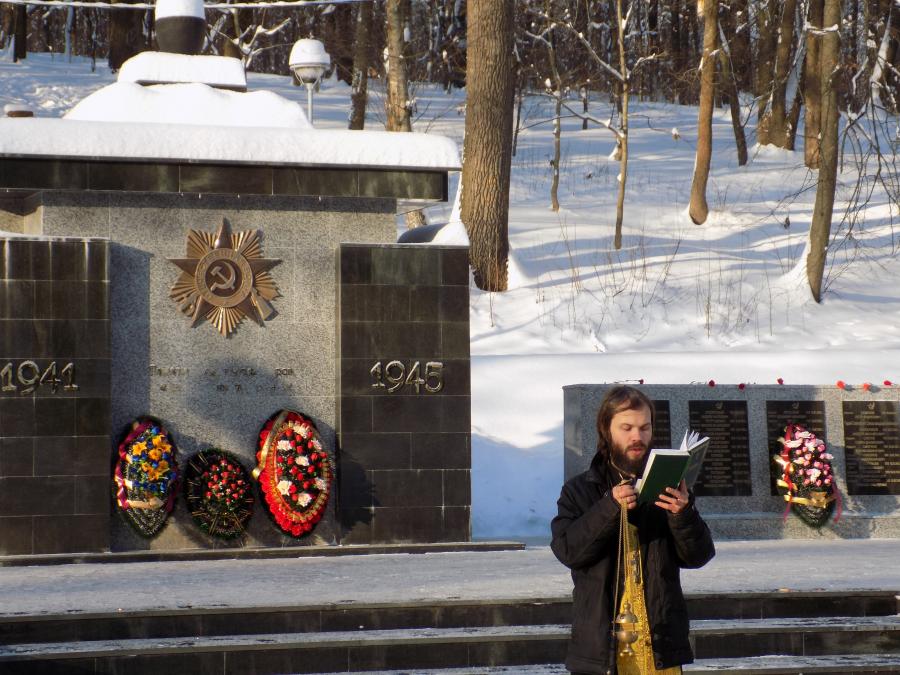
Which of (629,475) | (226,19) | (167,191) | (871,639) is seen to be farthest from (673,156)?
(629,475)

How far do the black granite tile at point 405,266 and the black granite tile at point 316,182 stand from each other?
579 mm

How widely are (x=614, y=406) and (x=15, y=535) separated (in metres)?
7.16

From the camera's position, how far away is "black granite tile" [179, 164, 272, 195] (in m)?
10.5

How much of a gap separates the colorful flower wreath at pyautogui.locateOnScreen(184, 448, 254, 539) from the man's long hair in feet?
21.4

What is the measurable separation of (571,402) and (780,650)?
4.83 metres

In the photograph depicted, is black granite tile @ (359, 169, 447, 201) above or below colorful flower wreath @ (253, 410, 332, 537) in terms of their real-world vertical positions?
above

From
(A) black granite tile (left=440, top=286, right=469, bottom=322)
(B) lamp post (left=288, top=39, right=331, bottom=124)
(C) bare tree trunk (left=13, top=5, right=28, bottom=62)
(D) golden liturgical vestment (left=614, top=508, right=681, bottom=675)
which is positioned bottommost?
(D) golden liturgical vestment (left=614, top=508, right=681, bottom=675)

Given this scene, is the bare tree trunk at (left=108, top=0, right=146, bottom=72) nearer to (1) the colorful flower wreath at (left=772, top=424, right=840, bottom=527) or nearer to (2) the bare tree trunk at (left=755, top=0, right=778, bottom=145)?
(2) the bare tree trunk at (left=755, top=0, right=778, bottom=145)

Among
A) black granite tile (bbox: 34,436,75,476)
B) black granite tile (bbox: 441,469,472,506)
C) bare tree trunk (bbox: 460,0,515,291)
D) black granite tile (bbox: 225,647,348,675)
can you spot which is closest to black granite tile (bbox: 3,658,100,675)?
black granite tile (bbox: 225,647,348,675)

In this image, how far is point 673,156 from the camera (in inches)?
1320

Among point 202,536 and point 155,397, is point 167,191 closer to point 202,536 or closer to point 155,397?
point 155,397

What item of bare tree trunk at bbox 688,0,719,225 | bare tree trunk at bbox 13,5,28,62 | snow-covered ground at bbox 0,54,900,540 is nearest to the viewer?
snow-covered ground at bbox 0,54,900,540

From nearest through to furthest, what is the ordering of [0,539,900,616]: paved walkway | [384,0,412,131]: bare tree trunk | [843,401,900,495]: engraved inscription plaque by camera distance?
[0,539,900,616]: paved walkway, [843,401,900,495]: engraved inscription plaque, [384,0,412,131]: bare tree trunk

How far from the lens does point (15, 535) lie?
9977 mm
